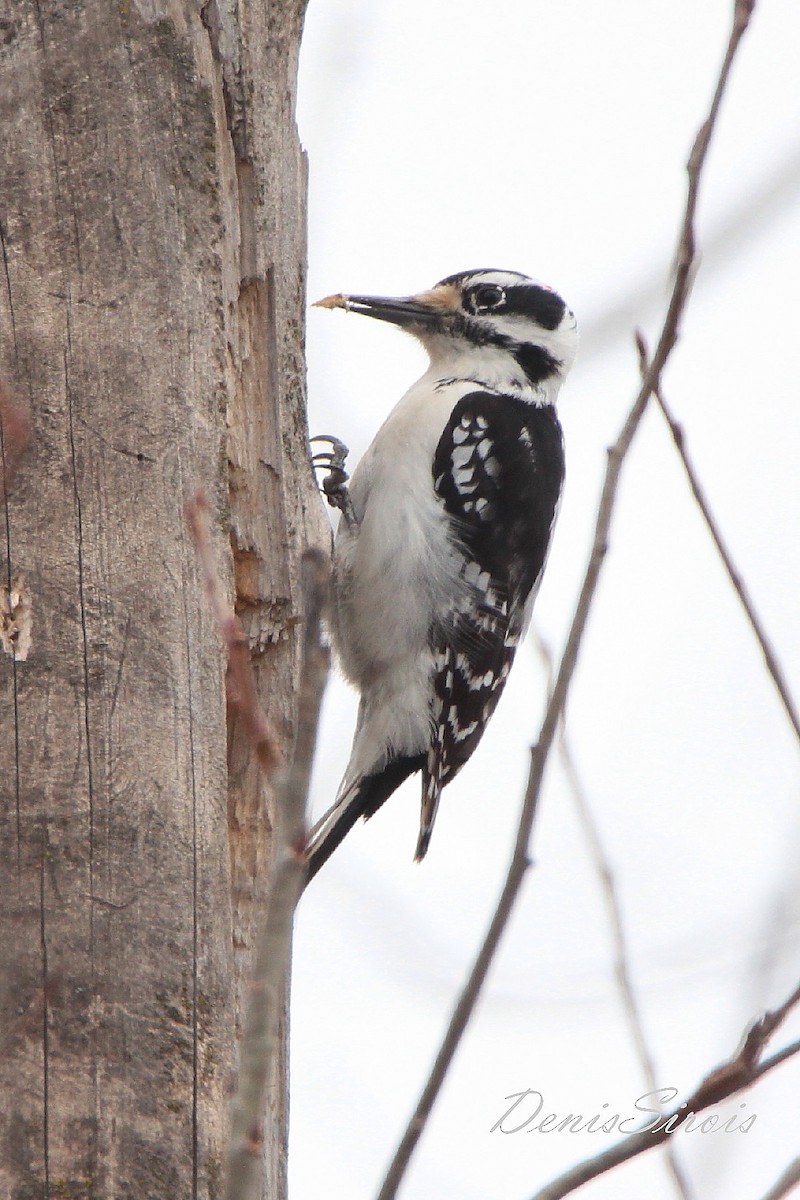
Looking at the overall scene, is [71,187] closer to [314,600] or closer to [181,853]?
[181,853]

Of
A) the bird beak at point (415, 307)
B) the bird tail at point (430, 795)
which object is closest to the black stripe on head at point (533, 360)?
the bird beak at point (415, 307)

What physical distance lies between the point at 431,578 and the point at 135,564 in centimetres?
158

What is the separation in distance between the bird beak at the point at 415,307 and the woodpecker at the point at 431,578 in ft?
0.82

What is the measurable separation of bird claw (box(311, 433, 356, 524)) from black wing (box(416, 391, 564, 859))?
25cm

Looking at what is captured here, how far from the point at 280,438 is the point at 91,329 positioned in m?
0.57

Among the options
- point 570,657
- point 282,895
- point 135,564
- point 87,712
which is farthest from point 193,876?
point 282,895

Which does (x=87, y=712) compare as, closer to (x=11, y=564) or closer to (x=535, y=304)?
(x=11, y=564)

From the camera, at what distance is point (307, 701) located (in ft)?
4.15

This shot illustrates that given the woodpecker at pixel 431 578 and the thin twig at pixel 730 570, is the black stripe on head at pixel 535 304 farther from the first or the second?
the thin twig at pixel 730 570

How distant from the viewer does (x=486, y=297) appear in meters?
4.73

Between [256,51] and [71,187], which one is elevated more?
[256,51]

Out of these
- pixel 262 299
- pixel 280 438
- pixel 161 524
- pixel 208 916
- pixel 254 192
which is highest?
pixel 254 192

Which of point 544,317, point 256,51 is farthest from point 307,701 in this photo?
point 544,317

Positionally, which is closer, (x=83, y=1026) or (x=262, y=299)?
(x=83, y=1026)
